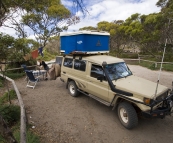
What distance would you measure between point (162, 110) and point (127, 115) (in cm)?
91

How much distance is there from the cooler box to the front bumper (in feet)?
10.1

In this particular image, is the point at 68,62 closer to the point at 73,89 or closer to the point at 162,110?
the point at 73,89

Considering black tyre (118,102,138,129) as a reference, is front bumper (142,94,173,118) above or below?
above

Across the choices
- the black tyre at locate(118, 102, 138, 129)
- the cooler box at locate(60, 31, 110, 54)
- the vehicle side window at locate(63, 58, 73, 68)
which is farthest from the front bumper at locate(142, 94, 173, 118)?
the vehicle side window at locate(63, 58, 73, 68)

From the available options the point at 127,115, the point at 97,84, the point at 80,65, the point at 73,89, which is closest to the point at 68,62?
the point at 80,65

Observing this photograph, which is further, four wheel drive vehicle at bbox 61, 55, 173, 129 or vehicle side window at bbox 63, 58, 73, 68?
vehicle side window at bbox 63, 58, 73, 68

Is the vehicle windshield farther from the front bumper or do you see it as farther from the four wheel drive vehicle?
the front bumper

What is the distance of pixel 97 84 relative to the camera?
465cm

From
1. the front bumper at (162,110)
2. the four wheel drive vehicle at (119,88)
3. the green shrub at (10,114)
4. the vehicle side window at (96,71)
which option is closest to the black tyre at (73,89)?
the four wheel drive vehicle at (119,88)

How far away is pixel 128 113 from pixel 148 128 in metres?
0.87

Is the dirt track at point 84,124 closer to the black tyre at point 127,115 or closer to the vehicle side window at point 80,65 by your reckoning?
the black tyre at point 127,115

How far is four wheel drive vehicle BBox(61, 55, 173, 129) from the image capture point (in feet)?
11.2

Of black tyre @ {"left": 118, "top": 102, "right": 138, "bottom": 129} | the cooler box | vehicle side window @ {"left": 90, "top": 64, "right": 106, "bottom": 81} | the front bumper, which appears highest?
the cooler box

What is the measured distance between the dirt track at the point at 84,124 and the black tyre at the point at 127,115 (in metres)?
0.19
